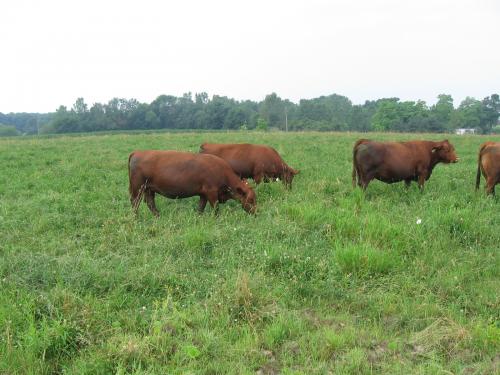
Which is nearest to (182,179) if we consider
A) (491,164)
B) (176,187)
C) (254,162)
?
(176,187)

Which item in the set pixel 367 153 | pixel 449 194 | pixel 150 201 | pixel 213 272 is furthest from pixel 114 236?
pixel 449 194

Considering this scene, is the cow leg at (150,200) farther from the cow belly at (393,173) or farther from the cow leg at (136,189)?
the cow belly at (393,173)

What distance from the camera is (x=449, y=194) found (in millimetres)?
9492

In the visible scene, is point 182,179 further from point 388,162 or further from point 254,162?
point 388,162

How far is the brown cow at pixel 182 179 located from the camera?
8078 mm

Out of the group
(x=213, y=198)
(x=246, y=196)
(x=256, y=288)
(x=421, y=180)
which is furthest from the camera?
(x=421, y=180)

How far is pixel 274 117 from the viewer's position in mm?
101875

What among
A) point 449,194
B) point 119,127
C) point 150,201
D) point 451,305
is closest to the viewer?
point 451,305

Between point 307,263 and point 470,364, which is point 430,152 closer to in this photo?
point 307,263

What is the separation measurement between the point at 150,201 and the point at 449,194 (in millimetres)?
6414

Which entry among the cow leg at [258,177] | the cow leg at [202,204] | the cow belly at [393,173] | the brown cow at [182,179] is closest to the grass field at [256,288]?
the cow leg at [202,204]

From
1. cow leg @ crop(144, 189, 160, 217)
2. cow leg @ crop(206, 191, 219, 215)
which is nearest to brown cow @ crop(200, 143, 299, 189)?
cow leg @ crop(206, 191, 219, 215)

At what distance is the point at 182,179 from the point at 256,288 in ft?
12.1

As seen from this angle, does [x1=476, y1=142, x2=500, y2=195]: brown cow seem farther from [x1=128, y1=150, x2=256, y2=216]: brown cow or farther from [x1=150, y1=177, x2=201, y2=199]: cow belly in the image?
[x1=150, y1=177, x2=201, y2=199]: cow belly
